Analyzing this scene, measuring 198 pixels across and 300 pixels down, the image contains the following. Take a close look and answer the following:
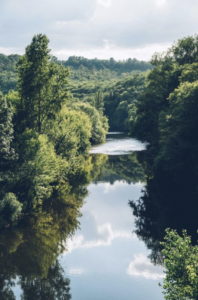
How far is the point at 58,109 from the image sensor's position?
147 feet

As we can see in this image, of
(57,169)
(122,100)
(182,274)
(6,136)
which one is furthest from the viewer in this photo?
(122,100)

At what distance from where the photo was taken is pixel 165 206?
41.0 meters

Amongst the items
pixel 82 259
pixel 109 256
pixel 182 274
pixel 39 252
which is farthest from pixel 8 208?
pixel 182 274

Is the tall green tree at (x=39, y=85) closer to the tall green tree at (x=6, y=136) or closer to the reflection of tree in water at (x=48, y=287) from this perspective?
the tall green tree at (x=6, y=136)

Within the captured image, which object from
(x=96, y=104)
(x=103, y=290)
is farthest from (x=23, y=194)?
(x=96, y=104)

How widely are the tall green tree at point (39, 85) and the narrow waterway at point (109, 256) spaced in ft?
41.0

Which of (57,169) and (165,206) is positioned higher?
(57,169)

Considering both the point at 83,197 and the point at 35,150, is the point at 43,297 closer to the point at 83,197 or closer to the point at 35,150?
the point at 35,150

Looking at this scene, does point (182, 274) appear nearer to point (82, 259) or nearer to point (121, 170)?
point (82, 259)

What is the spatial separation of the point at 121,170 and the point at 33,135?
28009mm

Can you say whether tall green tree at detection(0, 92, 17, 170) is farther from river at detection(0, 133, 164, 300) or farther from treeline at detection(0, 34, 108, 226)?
river at detection(0, 133, 164, 300)

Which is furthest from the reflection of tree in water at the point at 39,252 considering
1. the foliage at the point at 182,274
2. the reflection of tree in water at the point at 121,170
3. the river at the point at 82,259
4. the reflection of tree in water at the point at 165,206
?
the reflection of tree in water at the point at 121,170

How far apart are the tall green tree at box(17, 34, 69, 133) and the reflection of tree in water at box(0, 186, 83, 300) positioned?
11081mm

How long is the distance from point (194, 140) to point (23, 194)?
2355 cm
